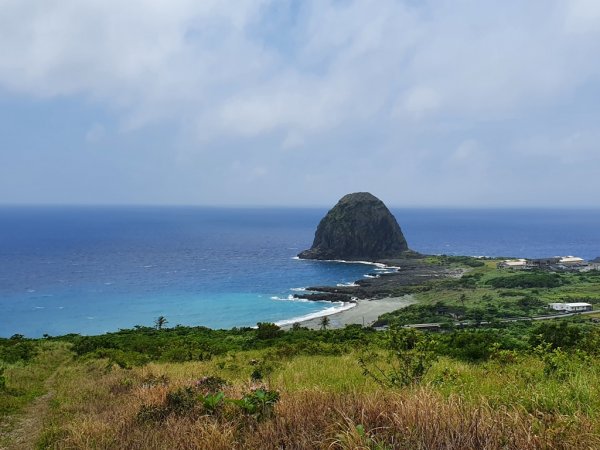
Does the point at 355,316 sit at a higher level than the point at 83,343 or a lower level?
lower

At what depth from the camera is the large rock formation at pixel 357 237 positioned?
16288cm

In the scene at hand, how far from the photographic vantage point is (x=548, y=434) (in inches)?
224

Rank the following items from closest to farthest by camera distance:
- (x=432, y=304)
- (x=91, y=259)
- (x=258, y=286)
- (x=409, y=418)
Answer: (x=409, y=418) → (x=432, y=304) → (x=258, y=286) → (x=91, y=259)

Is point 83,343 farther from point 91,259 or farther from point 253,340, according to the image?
point 91,259

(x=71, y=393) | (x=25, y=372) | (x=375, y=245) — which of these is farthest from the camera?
(x=375, y=245)

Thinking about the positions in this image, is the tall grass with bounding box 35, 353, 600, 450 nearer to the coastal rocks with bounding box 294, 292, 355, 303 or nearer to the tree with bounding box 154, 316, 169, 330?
the tree with bounding box 154, 316, 169, 330

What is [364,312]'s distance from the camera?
268 ft

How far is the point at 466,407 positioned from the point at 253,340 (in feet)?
101

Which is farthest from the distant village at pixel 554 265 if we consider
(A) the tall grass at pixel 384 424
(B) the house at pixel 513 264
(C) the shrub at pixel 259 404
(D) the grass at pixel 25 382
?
(C) the shrub at pixel 259 404

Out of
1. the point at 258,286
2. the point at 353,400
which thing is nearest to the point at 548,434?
the point at 353,400

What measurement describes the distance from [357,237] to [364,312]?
84.4 meters

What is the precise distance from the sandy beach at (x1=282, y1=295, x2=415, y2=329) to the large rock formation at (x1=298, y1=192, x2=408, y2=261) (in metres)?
66.0

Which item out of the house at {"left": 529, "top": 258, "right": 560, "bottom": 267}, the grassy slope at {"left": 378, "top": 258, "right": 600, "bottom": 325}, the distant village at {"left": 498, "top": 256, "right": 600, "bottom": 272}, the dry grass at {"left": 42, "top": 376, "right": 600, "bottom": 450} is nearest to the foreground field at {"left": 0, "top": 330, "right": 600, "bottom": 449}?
the dry grass at {"left": 42, "top": 376, "right": 600, "bottom": 450}

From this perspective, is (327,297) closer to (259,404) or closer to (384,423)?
(259,404)
